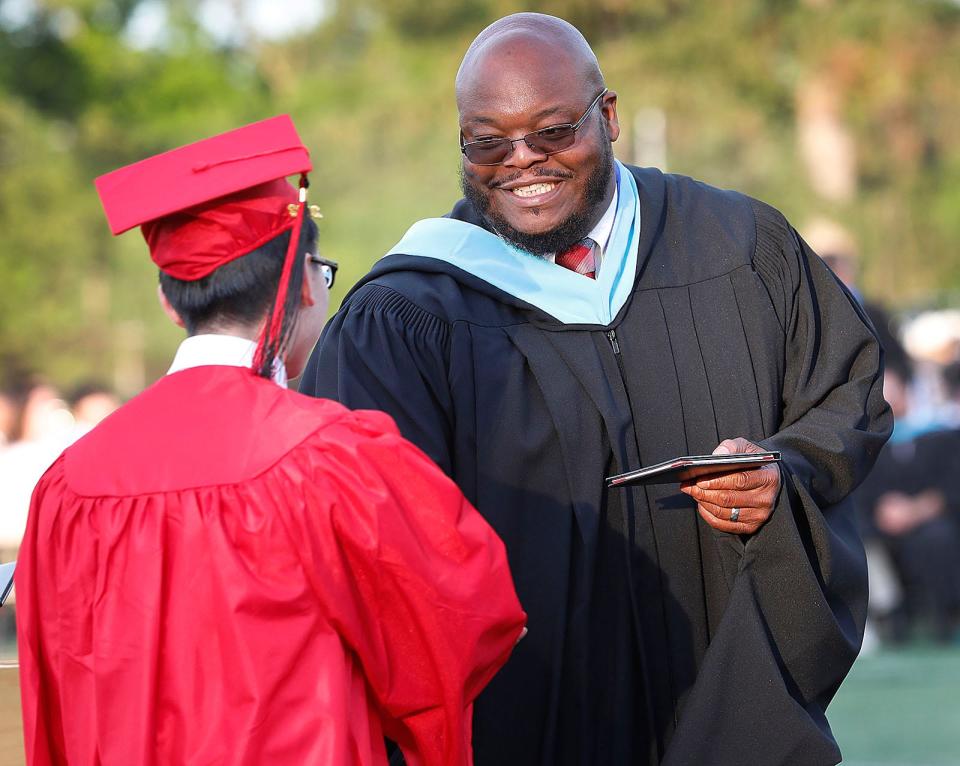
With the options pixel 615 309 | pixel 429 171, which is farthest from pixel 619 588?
pixel 429 171

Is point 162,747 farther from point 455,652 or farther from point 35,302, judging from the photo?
point 35,302

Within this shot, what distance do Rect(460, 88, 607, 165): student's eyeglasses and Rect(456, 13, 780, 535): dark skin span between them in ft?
0.04

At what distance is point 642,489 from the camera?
11.6 ft

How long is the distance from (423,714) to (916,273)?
94.4ft

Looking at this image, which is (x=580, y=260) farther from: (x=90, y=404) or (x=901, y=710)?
(x=90, y=404)

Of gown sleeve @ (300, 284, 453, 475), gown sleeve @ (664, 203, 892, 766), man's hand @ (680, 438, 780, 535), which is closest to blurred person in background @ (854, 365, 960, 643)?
gown sleeve @ (664, 203, 892, 766)

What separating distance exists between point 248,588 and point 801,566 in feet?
4.52

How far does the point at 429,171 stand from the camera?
26.5 meters

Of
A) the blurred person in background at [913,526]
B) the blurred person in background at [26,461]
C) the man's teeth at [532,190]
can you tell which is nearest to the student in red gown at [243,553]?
the man's teeth at [532,190]

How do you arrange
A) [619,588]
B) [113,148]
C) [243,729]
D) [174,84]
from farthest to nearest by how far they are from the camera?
[174,84] < [113,148] < [619,588] < [243,729]

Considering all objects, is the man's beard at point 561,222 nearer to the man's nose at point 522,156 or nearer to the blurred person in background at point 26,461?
the man's nose at point 522,156

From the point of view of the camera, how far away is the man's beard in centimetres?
366

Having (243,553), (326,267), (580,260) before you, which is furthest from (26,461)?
(243,553)

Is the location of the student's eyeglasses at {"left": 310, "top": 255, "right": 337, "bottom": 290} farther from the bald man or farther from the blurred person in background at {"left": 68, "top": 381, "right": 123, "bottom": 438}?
the blurred person in background at {"left": 68, "top": 381, "right": 123, "bottom": 438}
